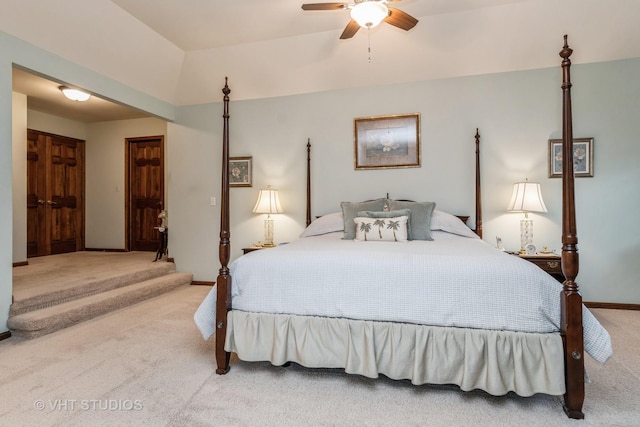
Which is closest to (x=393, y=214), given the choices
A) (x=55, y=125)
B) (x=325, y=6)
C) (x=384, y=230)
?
(x=384, y=230)

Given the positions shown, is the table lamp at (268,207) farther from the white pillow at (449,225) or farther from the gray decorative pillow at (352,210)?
the white pillow at (449,225)

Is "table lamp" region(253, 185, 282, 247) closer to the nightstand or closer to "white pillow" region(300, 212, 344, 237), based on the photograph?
"white pillow" region(300, 212, 344, 237)

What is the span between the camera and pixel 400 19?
267 centimetres

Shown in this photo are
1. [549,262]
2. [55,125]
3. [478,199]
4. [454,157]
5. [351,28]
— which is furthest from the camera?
[55,125]

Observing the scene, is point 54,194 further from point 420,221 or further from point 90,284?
point 420,221

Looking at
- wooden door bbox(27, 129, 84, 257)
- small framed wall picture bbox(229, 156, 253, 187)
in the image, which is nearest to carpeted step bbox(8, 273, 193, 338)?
small framed wall picture bbox(229, 156, 253, 187)

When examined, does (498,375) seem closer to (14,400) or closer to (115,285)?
(14,400)

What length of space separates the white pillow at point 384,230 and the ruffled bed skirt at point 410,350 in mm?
1193

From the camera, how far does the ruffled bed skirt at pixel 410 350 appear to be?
5.44ft

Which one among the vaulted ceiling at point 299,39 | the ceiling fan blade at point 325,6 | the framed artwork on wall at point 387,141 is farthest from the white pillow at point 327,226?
the ceiling fan blade at point 325,6

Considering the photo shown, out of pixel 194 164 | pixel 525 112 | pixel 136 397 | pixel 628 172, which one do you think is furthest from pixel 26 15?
pixel 628 172

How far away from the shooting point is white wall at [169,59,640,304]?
11.2ft

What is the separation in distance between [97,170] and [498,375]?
6.94 meters

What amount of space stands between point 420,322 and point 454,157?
2.51 metres
